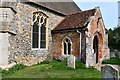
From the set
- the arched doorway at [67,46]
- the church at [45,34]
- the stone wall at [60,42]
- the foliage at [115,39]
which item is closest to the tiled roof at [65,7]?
the church at [45,34]

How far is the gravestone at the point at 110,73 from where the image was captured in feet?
33.1

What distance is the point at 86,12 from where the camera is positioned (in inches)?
966

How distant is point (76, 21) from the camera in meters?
23.9

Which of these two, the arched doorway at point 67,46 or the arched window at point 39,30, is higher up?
the arched window at point 39,30

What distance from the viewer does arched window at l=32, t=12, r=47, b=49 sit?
22.8 meters

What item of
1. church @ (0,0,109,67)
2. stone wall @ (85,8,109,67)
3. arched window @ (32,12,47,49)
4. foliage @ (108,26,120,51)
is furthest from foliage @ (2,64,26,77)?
foliage @ (108,26,120,51)

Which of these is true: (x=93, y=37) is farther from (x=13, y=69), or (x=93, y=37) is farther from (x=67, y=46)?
(x=13, y=69)

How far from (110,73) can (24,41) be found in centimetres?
1210

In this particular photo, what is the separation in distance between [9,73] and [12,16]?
182 inches

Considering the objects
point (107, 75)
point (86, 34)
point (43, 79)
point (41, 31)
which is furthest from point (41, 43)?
point (107, 75)

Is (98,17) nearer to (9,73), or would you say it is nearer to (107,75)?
(9,73)

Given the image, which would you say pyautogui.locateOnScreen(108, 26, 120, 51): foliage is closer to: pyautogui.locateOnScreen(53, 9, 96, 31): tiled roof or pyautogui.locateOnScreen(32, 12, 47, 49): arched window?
pyautogui.locateOnScreen(53, 9, 96, 31): tiled roof

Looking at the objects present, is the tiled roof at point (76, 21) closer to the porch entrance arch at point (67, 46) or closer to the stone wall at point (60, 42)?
the stone wall at point (60, 42)

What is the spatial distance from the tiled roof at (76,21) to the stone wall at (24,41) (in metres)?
2.35
